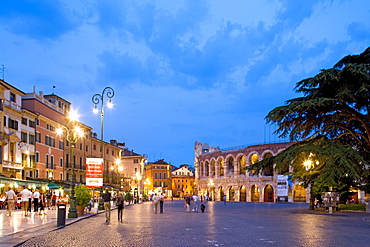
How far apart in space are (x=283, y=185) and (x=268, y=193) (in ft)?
25.3

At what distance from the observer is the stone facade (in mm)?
74062

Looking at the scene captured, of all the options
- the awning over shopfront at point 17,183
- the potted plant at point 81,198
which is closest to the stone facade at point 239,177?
the awning over shopfront at point 17,183

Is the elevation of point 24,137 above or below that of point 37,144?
above

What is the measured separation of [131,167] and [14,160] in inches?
2450

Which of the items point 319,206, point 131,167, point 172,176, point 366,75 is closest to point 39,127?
point 319,206

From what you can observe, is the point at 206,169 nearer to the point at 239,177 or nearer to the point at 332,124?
the point at 239,177

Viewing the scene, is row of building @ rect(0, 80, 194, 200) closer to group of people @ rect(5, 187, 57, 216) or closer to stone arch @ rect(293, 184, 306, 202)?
group of people @ rect(5, 187, 57, 216)

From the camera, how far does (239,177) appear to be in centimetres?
8181

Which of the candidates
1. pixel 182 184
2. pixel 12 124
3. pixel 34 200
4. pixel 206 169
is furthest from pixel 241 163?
pixel 182 184

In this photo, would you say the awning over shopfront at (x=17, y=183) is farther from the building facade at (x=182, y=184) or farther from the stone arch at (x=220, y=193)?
the building facade at (x=182, y=184)

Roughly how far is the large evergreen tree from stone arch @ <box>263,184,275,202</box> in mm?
40611

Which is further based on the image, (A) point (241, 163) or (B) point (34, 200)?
(A) point (241, 163)

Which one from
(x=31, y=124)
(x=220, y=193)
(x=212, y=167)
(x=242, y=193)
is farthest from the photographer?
(x=212, y=167)

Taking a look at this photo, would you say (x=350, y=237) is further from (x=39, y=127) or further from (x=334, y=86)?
(x=39, y=127)
